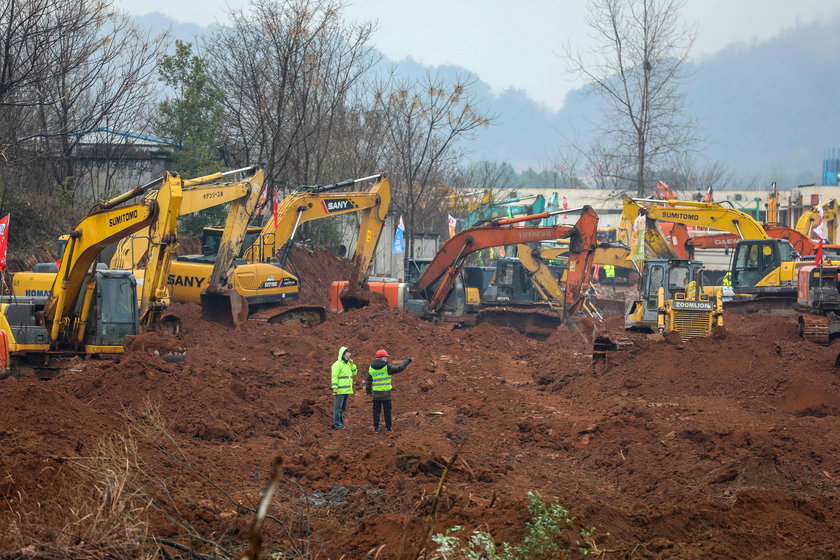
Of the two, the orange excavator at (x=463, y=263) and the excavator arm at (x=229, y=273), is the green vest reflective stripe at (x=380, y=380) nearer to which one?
the excavator arm at (x=229, y=273)

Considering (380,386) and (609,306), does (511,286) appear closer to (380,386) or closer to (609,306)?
(609,306)

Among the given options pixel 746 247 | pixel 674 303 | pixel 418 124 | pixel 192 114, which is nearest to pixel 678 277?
pixel 674 303

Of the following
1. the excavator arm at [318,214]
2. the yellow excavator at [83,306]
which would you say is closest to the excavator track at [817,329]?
the excavator arm at [318,214]

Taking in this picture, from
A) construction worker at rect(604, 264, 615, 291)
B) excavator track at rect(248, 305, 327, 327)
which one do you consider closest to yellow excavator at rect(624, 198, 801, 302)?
excavator track at rect(248, 305, 327, 327)

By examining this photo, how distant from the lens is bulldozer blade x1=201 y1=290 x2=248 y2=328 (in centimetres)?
2322

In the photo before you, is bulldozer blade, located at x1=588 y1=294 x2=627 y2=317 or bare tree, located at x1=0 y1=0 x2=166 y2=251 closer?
bare tree, located at x1=0 y1=0 x2=166 y2=251

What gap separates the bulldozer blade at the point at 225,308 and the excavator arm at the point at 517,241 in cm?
755

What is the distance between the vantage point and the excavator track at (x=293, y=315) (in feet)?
82.3

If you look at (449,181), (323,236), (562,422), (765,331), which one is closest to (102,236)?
(562,422)

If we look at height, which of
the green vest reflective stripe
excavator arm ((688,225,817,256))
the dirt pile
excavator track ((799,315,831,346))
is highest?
excavator arm ((688,225,817,256))

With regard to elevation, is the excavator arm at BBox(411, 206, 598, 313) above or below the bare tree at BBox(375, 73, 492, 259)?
below

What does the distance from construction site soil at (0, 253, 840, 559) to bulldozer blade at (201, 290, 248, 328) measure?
467 mm

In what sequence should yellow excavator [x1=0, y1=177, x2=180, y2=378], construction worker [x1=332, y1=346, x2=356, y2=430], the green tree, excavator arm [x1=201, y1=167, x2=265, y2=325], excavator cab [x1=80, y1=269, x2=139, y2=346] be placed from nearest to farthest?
construction worker [x1=332, y1=346, x2=356, y2=430], yellow excavator [x1=0, y1=177, x2=180, y2=378], excavator cab [x1=80, y1=269, x2=139, y2=346], excavator arm [x1=201, y1=167, x2=265, y2=325], the green tree

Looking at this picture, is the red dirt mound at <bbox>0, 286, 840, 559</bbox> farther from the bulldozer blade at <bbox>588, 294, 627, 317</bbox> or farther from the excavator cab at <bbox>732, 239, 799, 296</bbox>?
the bulldozer blade at <bbox>588, 294, 627, 317</bbox>
